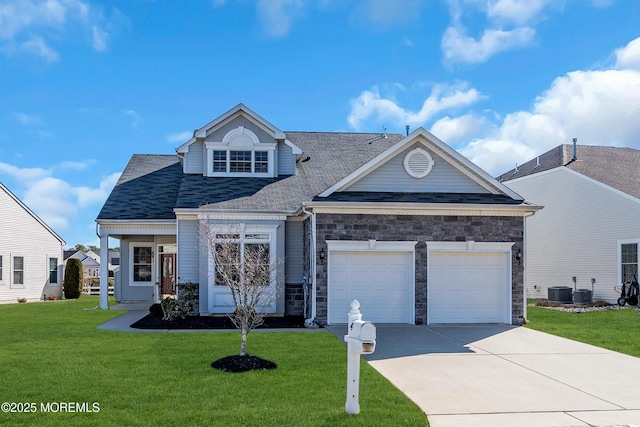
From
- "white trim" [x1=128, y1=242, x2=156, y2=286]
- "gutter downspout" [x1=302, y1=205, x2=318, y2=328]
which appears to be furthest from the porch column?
"gutter downspout" [x1=302, y1=205, x2=318, y2=328]

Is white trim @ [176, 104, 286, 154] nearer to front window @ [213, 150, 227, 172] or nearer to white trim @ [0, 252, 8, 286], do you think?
front window @ [213, 150, 227, 172]

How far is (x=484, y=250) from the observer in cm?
1558

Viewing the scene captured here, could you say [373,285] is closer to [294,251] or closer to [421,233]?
[421,233]

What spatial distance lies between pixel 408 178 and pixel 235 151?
668cm

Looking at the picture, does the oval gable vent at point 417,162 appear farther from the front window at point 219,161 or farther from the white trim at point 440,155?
the front window at point 219,161

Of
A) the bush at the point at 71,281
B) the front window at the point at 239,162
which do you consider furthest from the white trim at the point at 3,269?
the front window at the point at 239,162

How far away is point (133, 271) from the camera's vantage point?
2308 cm

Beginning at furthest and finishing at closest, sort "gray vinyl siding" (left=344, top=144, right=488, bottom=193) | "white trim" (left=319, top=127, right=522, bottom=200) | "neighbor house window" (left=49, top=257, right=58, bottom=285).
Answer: "neighbor house window" (left=49, top=257, right=58, bottom=285)
"gray vinyl siding" (left=344, top=144, right=488, bottom=193)
"white trim" (left=319, top=127, right=522, bottom=200)

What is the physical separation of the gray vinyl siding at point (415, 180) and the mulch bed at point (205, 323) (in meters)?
4.03

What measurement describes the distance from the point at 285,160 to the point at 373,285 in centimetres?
684

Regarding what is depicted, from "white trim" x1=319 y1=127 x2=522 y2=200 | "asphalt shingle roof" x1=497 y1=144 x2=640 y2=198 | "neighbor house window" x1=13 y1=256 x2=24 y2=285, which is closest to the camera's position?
"white trim" x1=319 y1=127 x2=522 y2=200

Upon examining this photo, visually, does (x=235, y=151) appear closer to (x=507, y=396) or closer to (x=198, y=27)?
(x=198, y=27)

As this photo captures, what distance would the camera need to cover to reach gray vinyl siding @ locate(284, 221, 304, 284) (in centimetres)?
1803

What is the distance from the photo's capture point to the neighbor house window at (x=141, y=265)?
23000 millimetres
